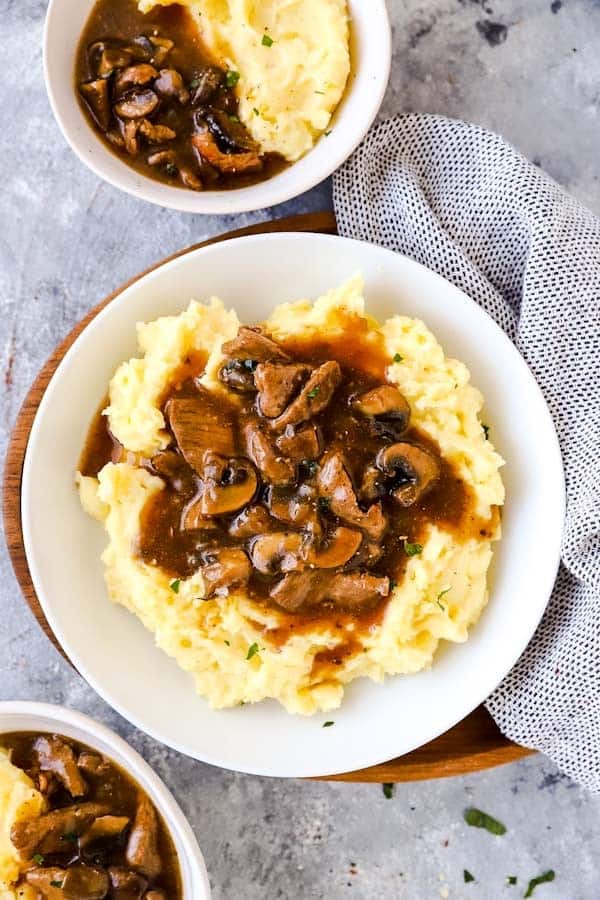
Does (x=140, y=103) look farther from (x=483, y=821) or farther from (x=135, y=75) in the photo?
(x=483, y=821)

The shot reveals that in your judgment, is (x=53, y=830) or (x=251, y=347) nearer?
(x=251, y=347)

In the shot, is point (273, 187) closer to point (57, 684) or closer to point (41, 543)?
point (41, 543)

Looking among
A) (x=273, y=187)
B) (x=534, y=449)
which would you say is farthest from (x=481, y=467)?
(x=273, y=187)

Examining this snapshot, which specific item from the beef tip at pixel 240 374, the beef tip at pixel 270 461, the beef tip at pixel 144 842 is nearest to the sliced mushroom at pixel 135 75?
the beef tip at pixel 240 374

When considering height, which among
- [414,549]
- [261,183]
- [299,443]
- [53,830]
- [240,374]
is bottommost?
[53,830]

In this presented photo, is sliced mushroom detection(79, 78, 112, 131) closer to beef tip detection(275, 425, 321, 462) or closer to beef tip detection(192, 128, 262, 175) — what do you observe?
beef tip detection(192, 128, 262, 175)

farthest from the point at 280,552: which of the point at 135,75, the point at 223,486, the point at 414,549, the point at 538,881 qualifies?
the point at 538,881

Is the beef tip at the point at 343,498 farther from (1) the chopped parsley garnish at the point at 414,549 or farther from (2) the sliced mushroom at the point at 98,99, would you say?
(2) the sliced mushroom at the point at 98,99
